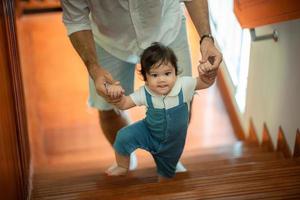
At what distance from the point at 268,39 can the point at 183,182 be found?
89 centimetres

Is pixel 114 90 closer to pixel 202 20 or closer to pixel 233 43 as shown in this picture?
pixel 202 20

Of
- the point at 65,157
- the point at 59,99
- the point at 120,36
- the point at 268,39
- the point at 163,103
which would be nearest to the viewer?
the point at 163,103

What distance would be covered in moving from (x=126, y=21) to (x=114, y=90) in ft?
1.42

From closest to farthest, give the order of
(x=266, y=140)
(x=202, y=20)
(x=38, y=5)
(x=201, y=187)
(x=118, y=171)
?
(x=201, y=187)
(x=202, y=20)
(x=118, y=171)
(x=266, y=140)
(x=38, y=5)

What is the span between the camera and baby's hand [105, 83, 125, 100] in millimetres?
1813

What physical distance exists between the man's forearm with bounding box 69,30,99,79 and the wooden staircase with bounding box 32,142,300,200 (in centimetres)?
47

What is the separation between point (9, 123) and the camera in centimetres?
196

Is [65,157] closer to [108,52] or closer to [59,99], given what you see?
[59,99]

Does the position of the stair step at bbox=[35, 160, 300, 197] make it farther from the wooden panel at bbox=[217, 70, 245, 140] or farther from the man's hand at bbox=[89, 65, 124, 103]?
the wooden panel at bbox=[217, 70, 245, 140]

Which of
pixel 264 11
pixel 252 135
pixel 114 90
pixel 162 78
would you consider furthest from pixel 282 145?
pixel 114 90

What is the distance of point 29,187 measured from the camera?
234cm

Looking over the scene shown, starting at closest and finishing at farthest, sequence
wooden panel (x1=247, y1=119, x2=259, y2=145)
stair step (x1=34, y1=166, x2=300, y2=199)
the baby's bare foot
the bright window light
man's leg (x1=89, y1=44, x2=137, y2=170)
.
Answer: stair step (x1=34, y1=166, x2=300, y2=199) < the baby's bare foot < man's leg (x1=89, y1=44, x2=137, y2=170) < wooden panel (x1=247, y1=119, x2=259, y2=145) < the bright window light

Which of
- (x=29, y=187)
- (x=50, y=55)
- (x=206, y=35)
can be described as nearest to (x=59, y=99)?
(x=50, y=55)

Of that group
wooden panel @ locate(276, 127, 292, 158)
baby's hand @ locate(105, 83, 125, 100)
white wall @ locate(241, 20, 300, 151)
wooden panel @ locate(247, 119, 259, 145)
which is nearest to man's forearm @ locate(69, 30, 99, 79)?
baby's hand @ locate(105, 83, 125, 100)
